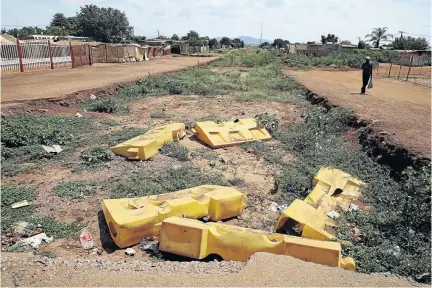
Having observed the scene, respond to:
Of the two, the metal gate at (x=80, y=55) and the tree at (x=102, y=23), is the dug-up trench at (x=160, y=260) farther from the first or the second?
Answer: the tree at (x=102, y=23)

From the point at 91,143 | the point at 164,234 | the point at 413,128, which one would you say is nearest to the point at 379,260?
the point at 164,234

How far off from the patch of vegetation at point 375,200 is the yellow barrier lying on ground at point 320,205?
8.9 inches

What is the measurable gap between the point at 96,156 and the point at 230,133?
304 cm

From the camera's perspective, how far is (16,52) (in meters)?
17.2

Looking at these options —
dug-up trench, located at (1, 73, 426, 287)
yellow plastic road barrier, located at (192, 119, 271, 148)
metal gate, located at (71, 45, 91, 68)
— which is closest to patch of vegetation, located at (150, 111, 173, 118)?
dug-up trench, located at (1, 73, 426, 287)

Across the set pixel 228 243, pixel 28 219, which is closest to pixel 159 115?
pixel 28 219

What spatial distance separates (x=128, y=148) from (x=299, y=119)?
5802mm

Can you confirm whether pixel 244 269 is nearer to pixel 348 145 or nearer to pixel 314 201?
pixel 314 201

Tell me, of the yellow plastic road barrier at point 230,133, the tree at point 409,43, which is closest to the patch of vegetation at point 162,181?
the yellow plastic road barrier at point 230,133

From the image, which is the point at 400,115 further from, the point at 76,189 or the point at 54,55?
the point at 54,55

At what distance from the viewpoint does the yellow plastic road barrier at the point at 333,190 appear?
5008mm

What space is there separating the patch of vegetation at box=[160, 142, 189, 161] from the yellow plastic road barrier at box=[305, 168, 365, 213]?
2536 millimetres

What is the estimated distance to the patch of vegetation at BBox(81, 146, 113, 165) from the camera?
6.30m

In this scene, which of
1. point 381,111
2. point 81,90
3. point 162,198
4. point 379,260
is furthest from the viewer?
point 81,90
